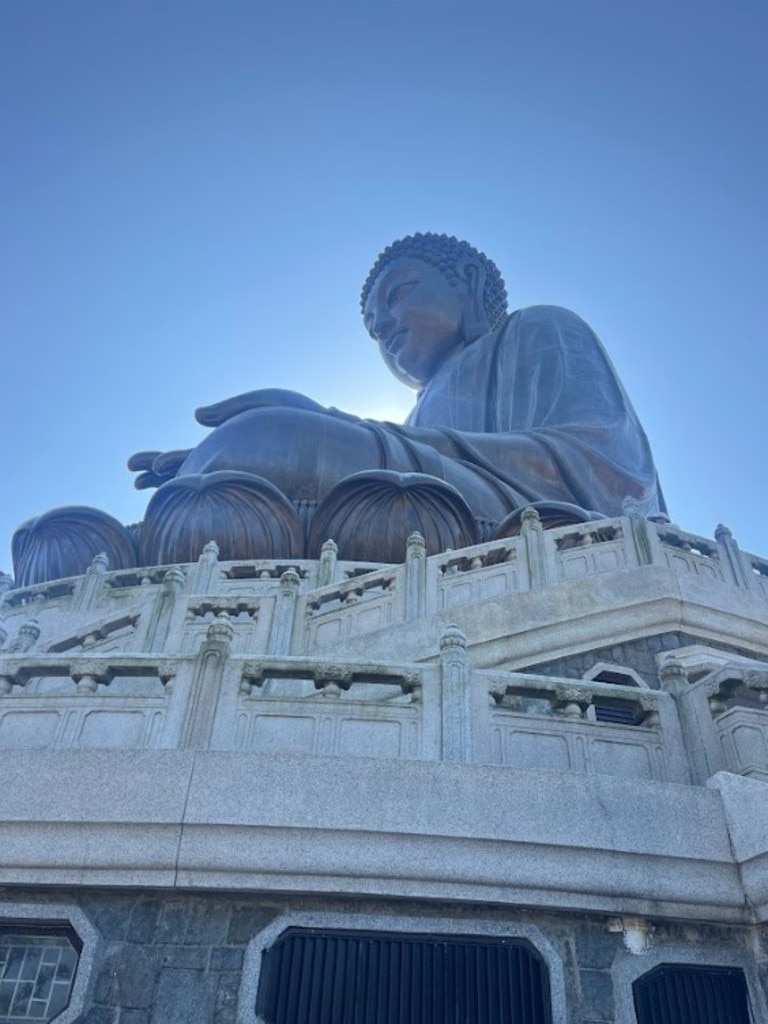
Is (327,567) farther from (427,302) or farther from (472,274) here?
(472,274)

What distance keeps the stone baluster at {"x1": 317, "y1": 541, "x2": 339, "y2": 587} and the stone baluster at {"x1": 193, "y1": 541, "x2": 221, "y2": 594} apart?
4.10ft

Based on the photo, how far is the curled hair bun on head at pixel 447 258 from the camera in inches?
920

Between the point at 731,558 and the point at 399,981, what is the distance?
6261 mm

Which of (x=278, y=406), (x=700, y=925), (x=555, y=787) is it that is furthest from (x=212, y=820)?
(x=278, y=406)

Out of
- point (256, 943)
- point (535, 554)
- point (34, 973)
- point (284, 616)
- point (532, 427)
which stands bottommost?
point (34, 973)

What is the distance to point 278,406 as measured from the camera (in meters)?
15.0

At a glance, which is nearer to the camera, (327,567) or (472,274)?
(327,567)

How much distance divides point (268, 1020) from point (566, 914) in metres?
1.31

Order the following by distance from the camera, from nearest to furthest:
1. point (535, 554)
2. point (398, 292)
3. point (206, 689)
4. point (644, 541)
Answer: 1. point (206, 689)
2. point (535, 554)
3. point (644, 541)
4. point (398, 292)

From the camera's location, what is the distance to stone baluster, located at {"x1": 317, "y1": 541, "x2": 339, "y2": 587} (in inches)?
396

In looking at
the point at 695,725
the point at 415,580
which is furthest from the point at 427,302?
the point at 695,725

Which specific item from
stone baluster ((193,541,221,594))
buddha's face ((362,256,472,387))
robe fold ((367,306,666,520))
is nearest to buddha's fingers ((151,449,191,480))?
robe fold ((367,306,666,520))

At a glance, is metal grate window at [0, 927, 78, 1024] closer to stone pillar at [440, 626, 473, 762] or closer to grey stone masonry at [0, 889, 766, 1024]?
grey stone masonry at [0, 889, 766, 1024]

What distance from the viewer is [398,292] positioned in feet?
76.2
